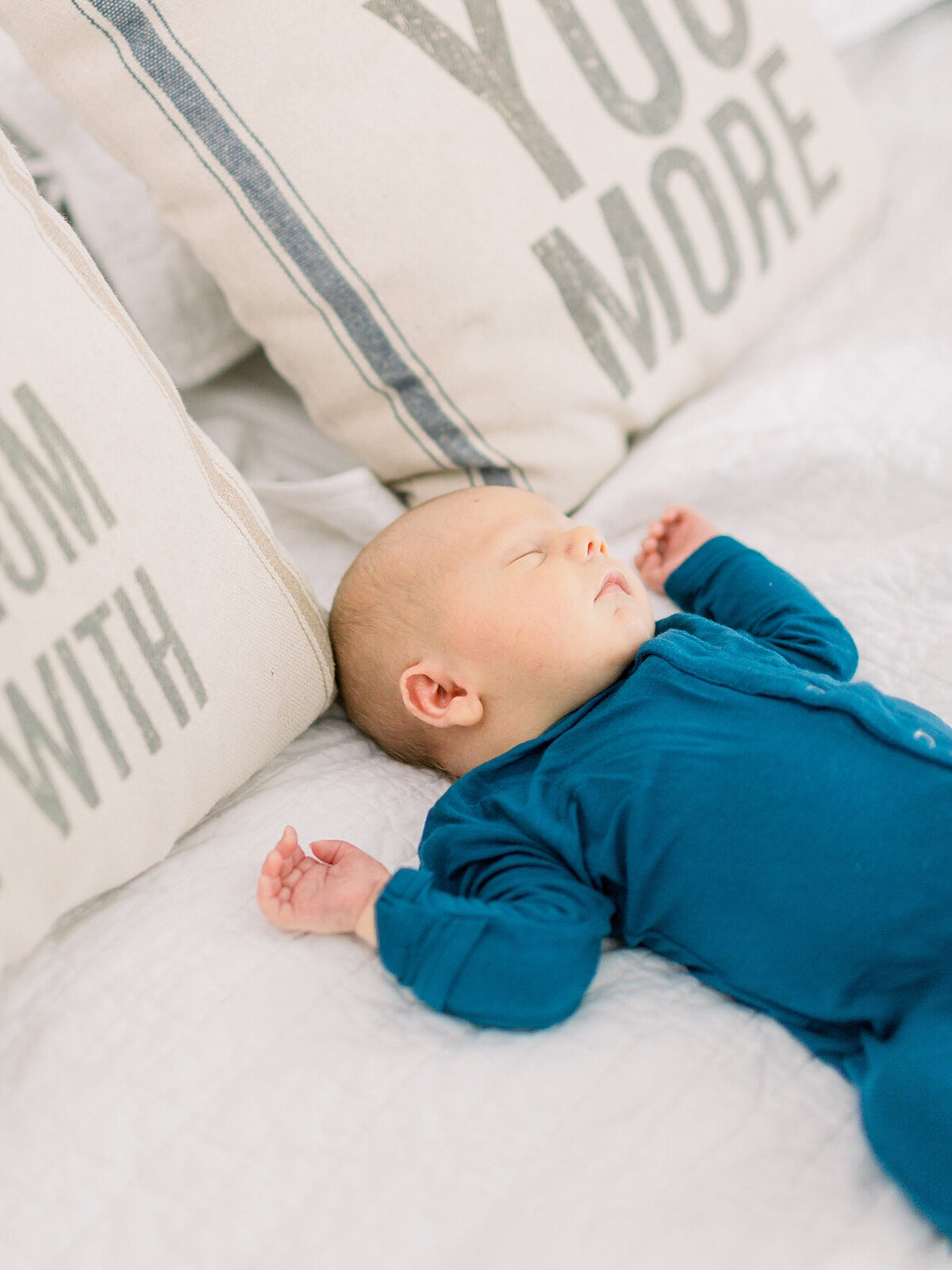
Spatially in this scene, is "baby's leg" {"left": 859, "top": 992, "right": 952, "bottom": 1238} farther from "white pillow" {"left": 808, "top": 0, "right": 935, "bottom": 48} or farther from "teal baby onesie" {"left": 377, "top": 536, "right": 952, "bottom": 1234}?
"white pillow" {"left": 808, "top": 0, "right": 935, "bottom": 48}

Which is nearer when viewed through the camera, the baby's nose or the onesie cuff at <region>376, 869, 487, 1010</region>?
the onesie cuff at <region>376, 869, 487, 1010</region>

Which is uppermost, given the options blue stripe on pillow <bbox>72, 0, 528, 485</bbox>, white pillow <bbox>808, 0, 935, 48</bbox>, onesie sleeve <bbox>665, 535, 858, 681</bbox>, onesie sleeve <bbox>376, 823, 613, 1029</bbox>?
blue stripe on pillow <bbox>72, 0, 528, 485</bbox>

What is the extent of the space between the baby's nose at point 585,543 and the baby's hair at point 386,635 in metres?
0.13

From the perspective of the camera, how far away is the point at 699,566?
102 centimetres

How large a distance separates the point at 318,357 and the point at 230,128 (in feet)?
0.71

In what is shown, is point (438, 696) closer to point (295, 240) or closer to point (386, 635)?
point (386, 635)

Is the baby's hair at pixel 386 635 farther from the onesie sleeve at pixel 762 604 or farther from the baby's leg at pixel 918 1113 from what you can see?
the baby's leg at pixel 918 1113

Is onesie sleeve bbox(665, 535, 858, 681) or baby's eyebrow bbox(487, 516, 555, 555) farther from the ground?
baby's eyebrow bbox(487, 516, 555, 555)

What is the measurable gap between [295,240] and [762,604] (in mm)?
565

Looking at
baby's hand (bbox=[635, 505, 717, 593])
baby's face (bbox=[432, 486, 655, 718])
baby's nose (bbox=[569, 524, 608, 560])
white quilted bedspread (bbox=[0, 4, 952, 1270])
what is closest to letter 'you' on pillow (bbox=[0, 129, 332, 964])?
white quilted bedspread (bbox=[0, 4, 952, 1270])

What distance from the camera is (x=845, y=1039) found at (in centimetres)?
72

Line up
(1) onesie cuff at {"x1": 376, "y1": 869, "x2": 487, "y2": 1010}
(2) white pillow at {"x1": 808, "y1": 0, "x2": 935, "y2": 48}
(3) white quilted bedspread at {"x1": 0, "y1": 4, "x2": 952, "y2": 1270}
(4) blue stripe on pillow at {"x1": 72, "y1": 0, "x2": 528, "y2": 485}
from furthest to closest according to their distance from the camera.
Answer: (2) white pillow at {"x1": 808, "y1": 0, "x2": 935, "y2": 48} < (4) blue stripe on pillow at {"x1": 72, "y1": 0, "x2": 528, "y2": 485} < (1) onesie cuff at {"x1": 376, "y1": 869, "x2": 487, "y2": 1010} < (3) white quilted bedspread at {"x1": 0, "y1": 4, "x2": 952, "y2": 1270}

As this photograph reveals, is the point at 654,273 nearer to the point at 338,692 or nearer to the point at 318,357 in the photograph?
the point at 318,357

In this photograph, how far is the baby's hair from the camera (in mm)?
885
